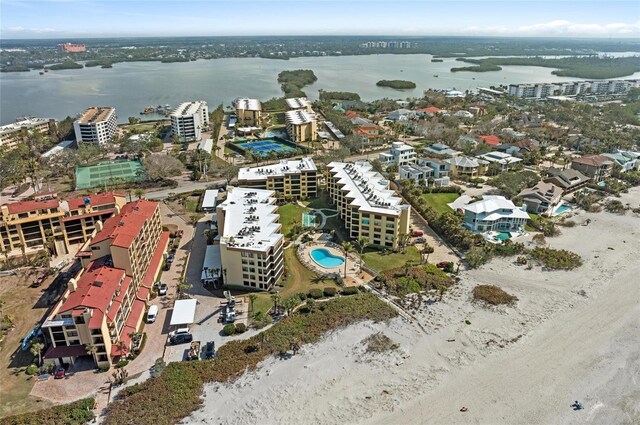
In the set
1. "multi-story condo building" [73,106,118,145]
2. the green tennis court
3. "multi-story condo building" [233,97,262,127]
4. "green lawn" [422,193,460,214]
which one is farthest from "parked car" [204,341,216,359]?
"multi-story condo building" [233,97,262,127]

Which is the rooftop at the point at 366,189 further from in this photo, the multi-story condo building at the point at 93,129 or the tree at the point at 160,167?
the multi-story condo building at the point at 93,129

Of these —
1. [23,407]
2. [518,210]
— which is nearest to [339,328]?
[23,407]

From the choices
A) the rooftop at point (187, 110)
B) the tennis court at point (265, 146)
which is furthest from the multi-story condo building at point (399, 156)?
the rooftop at point (187, 110)

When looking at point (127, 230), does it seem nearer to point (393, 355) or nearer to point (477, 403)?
point (393, 355)

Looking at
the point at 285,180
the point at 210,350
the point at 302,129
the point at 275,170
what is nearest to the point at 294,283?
the point at 210,350

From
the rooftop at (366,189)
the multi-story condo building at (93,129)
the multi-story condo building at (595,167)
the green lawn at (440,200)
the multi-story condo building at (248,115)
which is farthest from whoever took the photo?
the multi-story condo building at (248,115)

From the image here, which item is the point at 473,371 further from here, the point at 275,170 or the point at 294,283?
the point at 275,170
